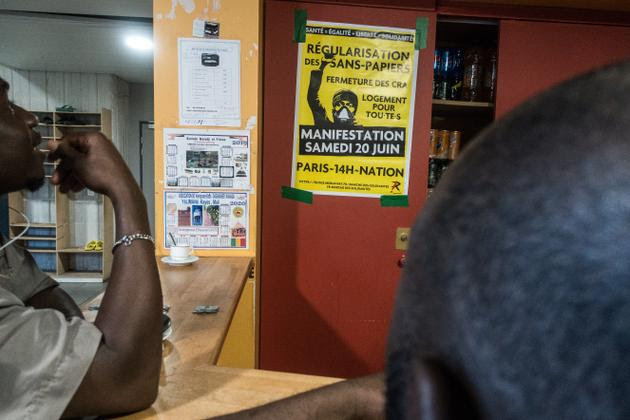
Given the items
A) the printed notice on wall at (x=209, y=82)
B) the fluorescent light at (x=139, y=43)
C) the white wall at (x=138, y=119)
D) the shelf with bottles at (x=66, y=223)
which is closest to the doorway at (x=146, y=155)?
the white wall at (x=138, y=119)

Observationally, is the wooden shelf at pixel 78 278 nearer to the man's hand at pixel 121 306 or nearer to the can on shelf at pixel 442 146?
the can on shelf at pixel 442 146

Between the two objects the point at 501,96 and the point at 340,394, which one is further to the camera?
the point at 501,96

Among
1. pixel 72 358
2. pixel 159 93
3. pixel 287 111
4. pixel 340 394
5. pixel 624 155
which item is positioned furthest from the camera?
pixel 287 111

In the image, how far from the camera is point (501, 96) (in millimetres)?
2297

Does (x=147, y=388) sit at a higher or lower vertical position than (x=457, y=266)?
lower

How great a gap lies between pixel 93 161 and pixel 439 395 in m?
0.97

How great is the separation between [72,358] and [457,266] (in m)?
0.70

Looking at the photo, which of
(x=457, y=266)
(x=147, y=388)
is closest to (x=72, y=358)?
(x=147, y=388)

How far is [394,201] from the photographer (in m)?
2.29

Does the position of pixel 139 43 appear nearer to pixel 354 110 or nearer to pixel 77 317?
pixel 354 110

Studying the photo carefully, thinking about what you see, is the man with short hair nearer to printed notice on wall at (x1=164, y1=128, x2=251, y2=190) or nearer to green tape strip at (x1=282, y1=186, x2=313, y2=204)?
printed notice on wall at (x1=164, y1=128, x2=251, y2=190)

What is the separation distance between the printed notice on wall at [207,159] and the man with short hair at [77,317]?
3.38 feet

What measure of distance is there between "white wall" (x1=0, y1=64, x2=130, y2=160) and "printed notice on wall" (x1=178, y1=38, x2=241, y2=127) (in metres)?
4.57

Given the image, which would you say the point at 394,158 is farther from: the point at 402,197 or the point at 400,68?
the point at 400,68
